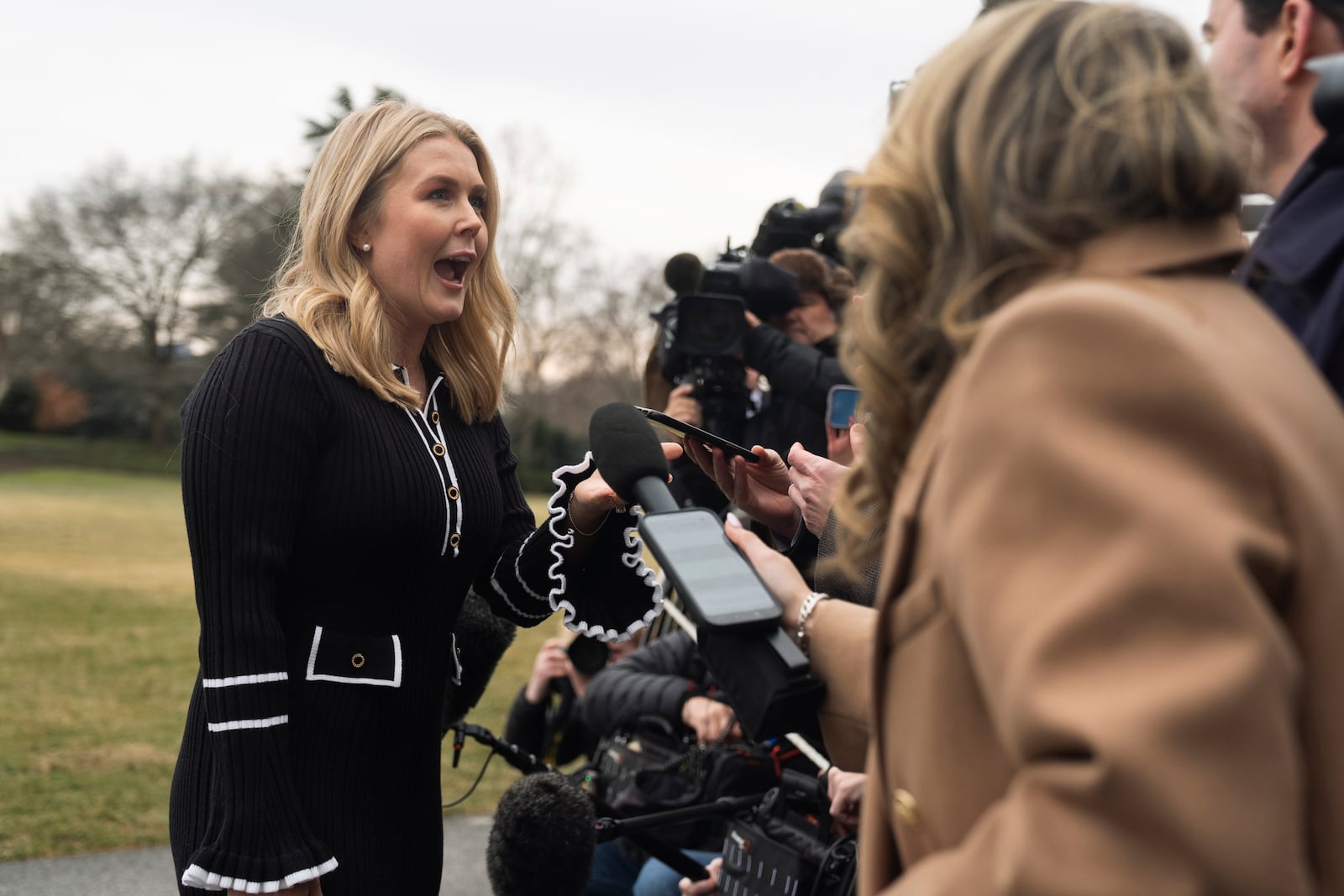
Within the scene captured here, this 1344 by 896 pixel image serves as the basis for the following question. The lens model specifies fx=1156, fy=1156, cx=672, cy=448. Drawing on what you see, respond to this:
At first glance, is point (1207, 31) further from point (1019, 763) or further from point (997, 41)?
point (1019, 763)

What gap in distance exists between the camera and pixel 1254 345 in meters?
1.00

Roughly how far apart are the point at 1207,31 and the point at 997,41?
0.71 m

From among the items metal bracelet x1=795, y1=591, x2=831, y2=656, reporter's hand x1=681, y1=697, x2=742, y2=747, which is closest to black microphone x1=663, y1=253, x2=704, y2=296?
reporter's hand x1=681, y1=697, x2=742, y2=747

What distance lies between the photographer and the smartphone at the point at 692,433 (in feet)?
7.55

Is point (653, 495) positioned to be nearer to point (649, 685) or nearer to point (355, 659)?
point (355, 659)

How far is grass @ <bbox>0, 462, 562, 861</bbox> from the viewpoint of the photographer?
567 cm

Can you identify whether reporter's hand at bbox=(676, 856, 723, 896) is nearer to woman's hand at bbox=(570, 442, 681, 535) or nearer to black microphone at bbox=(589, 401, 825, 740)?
woman's hand at bbox=(570, 442, 681, 535)

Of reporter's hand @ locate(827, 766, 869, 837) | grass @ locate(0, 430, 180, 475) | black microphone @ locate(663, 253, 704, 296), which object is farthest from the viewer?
grass @ locate(0, 430, 180, 475)

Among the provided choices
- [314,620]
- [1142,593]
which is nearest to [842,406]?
[314,620]

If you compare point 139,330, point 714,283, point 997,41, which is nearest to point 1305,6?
point 997,41

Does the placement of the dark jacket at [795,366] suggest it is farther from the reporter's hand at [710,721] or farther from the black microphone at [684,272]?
the reporter's hand at [710,721]

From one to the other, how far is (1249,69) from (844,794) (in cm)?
168

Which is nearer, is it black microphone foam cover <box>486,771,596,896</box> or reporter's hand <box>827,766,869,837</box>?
reporter's hand <box>827,766,869,837</box>

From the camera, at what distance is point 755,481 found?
2662 millimetres
